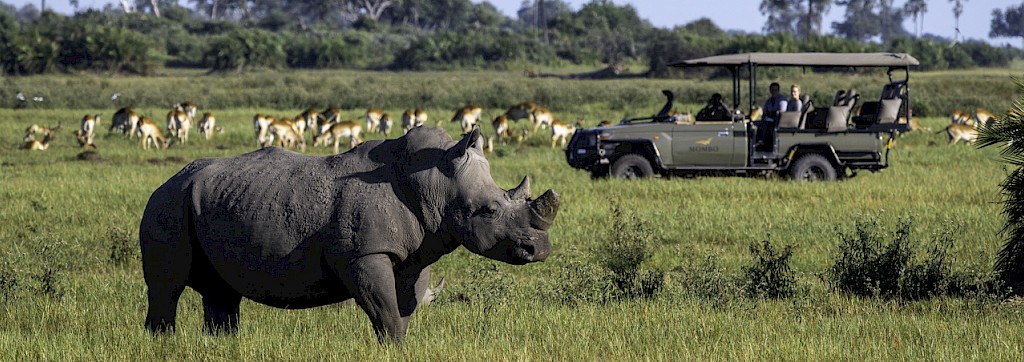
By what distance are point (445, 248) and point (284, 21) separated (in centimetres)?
11166

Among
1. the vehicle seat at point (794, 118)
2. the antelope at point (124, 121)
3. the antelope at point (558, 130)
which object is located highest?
the vehicle seat at point (794, 118)

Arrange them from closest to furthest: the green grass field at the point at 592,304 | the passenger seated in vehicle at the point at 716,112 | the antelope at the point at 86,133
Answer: the green grass field at the point at 592,304 < the passenger seated in vehicle at the point at 716,112 < the antelope at the point at 86,133

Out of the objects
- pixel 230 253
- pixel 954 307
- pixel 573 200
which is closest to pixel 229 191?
pixel 230 253

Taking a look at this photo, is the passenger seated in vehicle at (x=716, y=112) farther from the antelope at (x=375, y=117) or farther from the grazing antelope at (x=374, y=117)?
the antelope at (x=375, y=117)

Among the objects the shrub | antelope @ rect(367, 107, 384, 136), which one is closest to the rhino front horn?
the shrub

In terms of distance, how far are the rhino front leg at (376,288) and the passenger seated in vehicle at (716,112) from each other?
14.4 metres

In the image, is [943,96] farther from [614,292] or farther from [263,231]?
[263,231]

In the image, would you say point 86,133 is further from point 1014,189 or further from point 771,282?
point 1014,189

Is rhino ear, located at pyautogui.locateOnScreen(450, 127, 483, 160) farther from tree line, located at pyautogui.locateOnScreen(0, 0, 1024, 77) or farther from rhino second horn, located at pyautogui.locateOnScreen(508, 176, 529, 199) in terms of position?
tree line, located at pyautogui.locateOnScreen(0, 0, 1024, 77)

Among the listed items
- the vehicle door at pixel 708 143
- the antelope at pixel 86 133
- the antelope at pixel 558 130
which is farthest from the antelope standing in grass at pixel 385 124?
the vehicle door at pixel 708 143

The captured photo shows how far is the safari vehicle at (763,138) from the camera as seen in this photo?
2048 centimetres

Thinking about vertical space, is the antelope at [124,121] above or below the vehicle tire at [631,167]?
above

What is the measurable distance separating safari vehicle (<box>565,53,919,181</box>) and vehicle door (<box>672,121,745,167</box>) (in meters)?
0.02

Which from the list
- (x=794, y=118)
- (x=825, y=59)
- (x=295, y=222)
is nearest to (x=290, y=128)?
(x=794, y=118)
